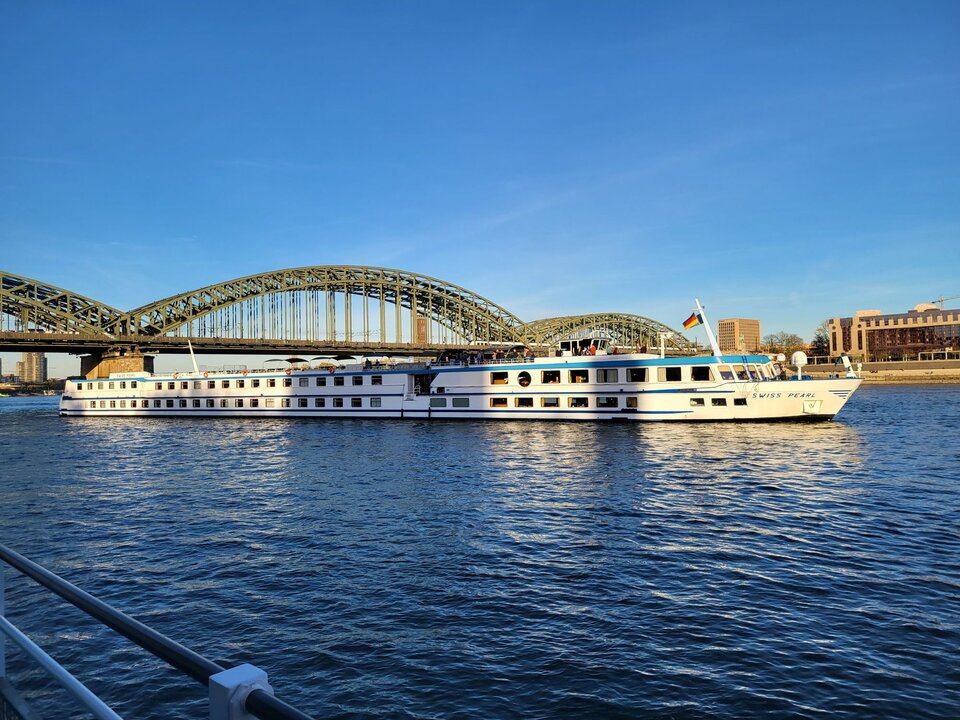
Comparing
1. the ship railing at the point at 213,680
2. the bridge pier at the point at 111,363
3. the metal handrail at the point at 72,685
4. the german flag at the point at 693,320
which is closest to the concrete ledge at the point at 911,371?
the german flag at the point at 693,320

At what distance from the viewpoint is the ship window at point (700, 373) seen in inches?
2219

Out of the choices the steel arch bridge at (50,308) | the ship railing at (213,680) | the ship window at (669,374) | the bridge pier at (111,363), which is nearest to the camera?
the ship railing at (213,680)

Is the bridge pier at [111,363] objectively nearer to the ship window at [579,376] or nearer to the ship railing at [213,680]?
the ship window at [579,376]

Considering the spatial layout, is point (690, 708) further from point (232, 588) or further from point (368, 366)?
point (368, 366)

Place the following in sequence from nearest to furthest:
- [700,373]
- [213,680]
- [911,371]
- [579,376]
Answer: [213,680] < [700,373] < [579,376] < [911,371]

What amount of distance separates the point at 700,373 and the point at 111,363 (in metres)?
119

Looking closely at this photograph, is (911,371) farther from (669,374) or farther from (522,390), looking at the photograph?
(522,390)

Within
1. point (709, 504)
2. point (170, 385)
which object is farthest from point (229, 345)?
point (709, 504)

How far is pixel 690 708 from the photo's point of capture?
10.4m

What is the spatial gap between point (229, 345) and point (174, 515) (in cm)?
12106

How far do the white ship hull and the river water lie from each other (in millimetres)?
20018

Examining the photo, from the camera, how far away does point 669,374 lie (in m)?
58.1

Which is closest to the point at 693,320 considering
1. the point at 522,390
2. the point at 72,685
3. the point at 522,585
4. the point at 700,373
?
the point at 700,373

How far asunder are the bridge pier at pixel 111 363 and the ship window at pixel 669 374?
109929 millimetres
